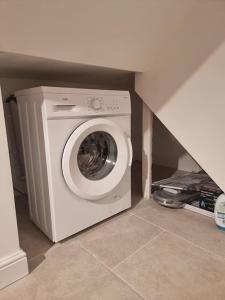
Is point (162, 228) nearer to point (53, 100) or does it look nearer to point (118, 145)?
point (118, 145)

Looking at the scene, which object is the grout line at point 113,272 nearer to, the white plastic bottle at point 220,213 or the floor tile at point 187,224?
the floor tile at point 187,224

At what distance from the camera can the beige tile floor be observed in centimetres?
89

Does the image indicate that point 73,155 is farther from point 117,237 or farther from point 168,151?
point 168,151

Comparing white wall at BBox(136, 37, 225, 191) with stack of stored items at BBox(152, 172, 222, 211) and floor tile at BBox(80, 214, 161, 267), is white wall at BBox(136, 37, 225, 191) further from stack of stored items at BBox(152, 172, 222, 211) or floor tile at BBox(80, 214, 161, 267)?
floor tile at BBox(80, 214, 161, 267)

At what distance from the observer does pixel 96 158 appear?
55.6 inches

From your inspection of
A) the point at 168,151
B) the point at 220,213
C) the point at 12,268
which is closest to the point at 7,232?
the point at 12,268

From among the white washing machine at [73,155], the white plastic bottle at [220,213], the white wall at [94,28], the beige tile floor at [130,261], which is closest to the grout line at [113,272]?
the beige tile floor at [130,261]


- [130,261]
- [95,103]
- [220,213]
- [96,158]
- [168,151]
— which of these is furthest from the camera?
[168,151]

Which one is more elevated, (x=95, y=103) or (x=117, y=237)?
(x=95, y=103)

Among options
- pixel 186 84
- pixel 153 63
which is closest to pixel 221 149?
pixel 186 84

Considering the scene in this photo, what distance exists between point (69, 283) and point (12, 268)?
261 millimetres

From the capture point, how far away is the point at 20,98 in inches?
47.6

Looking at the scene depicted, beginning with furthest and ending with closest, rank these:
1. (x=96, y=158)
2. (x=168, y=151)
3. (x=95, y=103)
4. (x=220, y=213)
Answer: (x=168, y=151) < (x=96, y=158) < (x=220, y=213) < (x=95, y=103)

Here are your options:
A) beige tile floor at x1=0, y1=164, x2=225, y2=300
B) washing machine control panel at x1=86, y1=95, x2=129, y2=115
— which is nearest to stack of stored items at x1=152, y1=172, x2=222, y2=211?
beige tile floor at x1=0, y1=164, x2=225, y2=300
